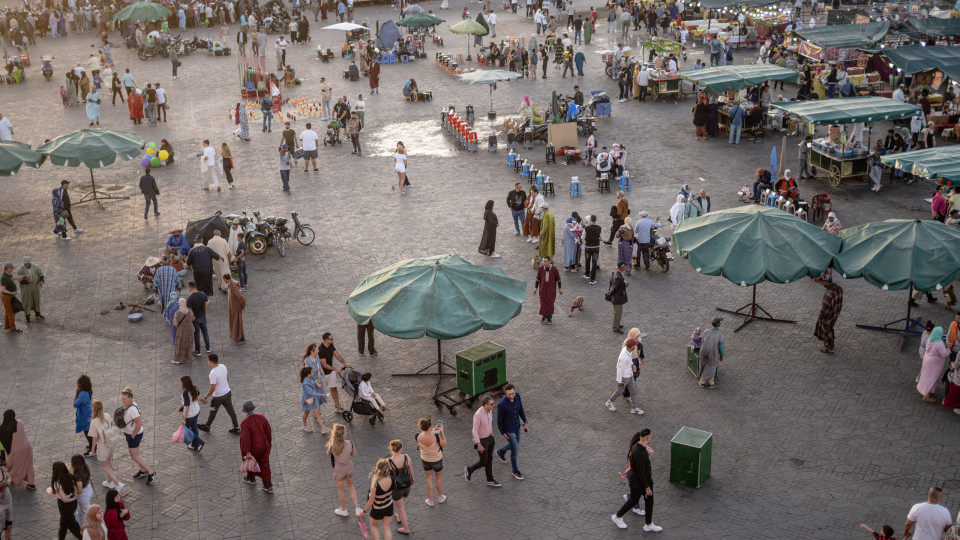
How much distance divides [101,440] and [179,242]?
8.53 metres

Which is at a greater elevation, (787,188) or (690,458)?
(787,188)

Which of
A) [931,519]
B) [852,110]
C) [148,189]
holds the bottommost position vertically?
[931,519]

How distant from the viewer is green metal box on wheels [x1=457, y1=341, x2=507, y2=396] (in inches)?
613

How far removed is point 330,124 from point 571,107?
7997 mm

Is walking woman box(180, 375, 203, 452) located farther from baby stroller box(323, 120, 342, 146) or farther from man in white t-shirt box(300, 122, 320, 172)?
baby stroller box(323, 120, 342, 146)

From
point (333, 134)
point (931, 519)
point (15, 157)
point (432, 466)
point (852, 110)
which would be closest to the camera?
point (931, 519)

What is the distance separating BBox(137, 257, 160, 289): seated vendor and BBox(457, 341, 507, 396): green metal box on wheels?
7987 mm

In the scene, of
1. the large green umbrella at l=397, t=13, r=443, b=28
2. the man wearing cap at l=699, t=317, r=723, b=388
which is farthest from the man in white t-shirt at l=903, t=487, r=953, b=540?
the large green umbrella at l=397, t=13, r=443, b=28

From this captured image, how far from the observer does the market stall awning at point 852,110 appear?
993 inches

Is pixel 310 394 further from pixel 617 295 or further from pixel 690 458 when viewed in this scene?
pixel 617 295

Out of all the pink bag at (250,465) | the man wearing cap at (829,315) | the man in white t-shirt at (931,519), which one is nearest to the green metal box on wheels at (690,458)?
the man in white t-shirt at (931,519)

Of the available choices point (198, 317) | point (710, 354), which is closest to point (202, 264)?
point (198, 317)

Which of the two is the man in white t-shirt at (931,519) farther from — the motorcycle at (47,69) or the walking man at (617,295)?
the motorcycle at (47,69)

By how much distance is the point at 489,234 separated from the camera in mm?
21812
